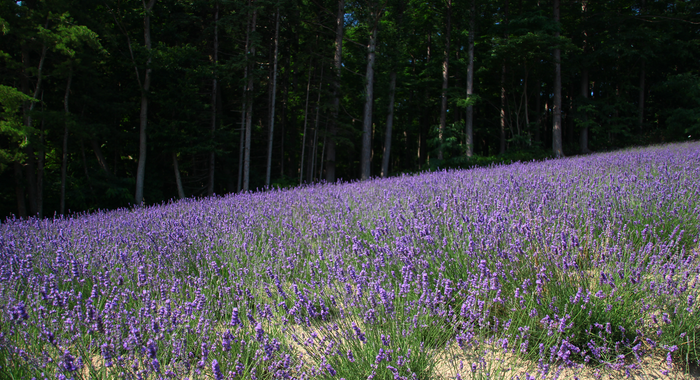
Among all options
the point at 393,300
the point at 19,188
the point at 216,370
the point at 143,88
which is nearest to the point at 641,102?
the point at 393,300

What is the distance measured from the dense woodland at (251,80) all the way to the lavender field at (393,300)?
10789 millimetres

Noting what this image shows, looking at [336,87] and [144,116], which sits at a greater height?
[336,87]

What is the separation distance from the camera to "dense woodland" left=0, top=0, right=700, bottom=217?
40.5 ft

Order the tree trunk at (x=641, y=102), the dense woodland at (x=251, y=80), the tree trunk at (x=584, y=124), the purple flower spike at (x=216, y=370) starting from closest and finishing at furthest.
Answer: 1. the purple flower spike at (x=216, y=370)
2. the dense woodland at (x=251, y=80)
3. the tree trunk at (x=584, y=124)
4. the tree trunk at (x=641, y=102)

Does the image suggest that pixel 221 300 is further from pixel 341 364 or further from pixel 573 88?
pixel 573 88

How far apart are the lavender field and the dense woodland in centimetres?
1079

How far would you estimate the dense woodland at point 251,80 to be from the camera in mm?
12336

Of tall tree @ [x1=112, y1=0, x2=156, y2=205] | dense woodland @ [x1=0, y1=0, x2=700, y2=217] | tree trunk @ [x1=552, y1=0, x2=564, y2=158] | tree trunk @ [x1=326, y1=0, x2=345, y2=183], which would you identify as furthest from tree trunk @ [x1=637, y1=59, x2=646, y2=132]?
tall tree @ [x1=112, y1=0, x2=156, y2=205]

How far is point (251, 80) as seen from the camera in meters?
16.3

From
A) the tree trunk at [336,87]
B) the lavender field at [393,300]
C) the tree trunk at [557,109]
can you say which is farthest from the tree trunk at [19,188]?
the tree trunk at [557,109]

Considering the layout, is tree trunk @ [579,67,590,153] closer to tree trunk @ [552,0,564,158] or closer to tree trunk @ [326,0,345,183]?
tree trunk @ [552,0,564,158]

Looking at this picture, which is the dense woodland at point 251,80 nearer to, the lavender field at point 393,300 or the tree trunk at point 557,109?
the tree trunk at point 557,109

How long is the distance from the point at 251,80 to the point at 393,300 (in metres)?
16.2

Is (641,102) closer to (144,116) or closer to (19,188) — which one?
(144,116)
